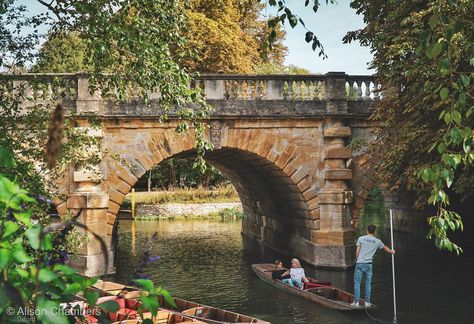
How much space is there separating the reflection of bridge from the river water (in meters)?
1.40

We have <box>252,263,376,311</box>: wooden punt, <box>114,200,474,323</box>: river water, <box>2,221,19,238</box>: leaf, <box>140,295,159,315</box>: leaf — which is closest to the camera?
<box>2,221,19,238</box>: leaf

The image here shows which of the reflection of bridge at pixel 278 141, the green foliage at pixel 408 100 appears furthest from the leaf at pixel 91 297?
the reflection of bridge at pixel 278 141

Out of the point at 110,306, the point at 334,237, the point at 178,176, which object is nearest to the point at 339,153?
the point at 334,237

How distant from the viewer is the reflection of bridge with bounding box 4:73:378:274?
12650 mm

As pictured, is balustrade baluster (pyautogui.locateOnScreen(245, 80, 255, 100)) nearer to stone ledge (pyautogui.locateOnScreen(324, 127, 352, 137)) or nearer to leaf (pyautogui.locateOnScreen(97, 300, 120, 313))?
stone ledge (pyautogui.locateOnScreen(324, 127, 352, 137))

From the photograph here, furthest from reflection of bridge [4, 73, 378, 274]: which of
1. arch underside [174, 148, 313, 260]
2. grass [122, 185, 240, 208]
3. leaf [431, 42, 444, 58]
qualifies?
grass [122, 185, 240, 208]

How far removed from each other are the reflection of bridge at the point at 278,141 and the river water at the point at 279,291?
140 centimetres

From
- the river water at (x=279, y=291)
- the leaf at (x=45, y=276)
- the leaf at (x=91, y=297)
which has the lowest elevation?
the river water at (x=279, y=291)

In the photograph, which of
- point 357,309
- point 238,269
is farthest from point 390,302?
point 238,269

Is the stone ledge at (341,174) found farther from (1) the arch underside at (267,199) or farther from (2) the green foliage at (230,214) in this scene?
(2) the green foliage at (230,214)

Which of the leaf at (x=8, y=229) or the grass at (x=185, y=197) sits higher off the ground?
the grass at (x=185, y=197)

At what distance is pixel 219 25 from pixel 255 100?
44.5 ft

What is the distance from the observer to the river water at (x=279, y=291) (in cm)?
1002

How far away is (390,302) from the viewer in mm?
10859
